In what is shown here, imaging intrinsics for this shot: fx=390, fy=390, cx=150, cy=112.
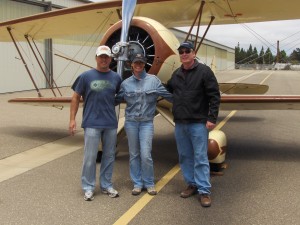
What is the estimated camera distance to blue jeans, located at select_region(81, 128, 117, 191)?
4301mm

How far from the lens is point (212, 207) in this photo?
13.2 ft

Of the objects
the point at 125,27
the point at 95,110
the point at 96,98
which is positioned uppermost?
the point at 125,27

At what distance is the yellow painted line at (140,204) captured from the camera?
12.1 feet

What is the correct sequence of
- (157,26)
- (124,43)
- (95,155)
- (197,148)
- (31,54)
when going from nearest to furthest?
(197,148)
(95,155)
(124,43)
(157,26)
(31,54)

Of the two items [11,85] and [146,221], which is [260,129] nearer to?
[146,221]

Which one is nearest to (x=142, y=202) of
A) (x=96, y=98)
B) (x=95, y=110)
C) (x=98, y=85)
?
(x=95, y=110)

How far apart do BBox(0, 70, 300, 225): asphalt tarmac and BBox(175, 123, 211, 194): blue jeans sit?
0.79 feet

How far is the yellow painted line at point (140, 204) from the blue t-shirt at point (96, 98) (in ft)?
2.93

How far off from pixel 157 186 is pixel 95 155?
0.94 meters

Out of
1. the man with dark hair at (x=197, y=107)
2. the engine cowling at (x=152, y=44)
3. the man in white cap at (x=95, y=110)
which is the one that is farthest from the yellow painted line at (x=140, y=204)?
the engine cowling at (x=152, y=44)

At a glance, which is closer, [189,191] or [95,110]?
[95,110]

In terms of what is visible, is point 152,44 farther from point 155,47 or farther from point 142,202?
point 142,202

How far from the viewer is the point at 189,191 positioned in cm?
442

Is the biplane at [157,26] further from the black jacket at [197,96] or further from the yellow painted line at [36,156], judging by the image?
the black jacket at [197,96]
